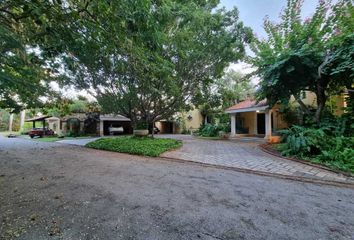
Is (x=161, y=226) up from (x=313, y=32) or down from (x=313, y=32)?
down

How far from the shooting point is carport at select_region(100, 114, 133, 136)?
2419 centimetres

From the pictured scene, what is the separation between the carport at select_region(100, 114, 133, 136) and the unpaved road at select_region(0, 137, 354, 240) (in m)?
19.1

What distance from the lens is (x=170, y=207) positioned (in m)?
3.41

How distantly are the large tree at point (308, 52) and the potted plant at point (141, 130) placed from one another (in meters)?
7.84

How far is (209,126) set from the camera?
63.1ft

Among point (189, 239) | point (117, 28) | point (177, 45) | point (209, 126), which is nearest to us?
point (189, 239)

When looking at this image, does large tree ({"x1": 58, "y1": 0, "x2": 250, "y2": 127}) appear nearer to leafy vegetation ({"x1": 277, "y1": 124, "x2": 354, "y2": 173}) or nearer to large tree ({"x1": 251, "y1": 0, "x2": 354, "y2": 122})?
large tree ({"x1": 251, "y1": 0, "x2": 354, "y2": 122})

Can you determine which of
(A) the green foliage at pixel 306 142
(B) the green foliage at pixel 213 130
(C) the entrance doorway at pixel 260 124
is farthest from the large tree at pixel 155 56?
(C) the entrance doorway at pixel 260 124

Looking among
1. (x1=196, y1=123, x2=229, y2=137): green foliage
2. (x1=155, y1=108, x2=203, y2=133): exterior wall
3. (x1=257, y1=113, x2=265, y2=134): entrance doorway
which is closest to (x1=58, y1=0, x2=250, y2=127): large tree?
(x1=196, y1=123, x2=229, y2=137): green foliage

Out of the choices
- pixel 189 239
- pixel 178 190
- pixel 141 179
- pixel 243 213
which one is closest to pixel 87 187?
pixel 141 179

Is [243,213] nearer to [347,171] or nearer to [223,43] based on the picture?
[347,171]

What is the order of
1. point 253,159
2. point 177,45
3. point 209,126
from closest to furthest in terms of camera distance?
point 253,159 → point 177,45 → point 209,126

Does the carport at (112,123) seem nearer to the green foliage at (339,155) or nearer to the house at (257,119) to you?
the house at (257,119)

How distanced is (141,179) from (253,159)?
452 cm
